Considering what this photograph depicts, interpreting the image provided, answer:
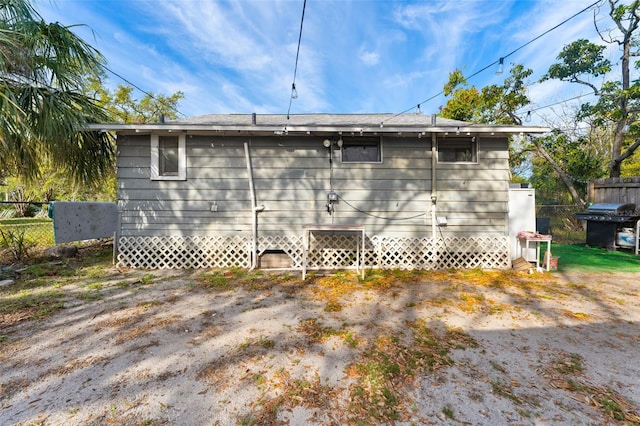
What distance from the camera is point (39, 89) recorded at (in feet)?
15.4

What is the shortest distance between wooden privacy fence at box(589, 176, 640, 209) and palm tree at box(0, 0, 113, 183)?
49.2 ft

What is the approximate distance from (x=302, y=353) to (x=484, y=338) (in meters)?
2.18

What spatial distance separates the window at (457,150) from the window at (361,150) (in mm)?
1494

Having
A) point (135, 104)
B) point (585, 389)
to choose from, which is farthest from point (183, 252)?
point (135, 104)

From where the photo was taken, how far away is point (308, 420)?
73.3 inches

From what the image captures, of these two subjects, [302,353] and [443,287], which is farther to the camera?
[443,287]

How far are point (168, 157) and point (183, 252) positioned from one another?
227 centimetres

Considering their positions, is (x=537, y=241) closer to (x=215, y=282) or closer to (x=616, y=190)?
(x=616, y=190)

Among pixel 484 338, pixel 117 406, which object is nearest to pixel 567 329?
pixel 484 338

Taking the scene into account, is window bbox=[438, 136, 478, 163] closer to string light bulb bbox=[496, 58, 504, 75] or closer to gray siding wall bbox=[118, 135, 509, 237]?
gray siding wall bbox=[118, 135, 509, 237]

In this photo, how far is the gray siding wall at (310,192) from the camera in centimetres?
598

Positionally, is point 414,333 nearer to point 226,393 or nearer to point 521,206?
point 226,393

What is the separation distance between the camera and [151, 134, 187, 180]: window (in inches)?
233

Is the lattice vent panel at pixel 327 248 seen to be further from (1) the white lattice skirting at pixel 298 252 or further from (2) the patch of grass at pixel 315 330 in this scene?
(2) the patch of grass at pixel 315 330
